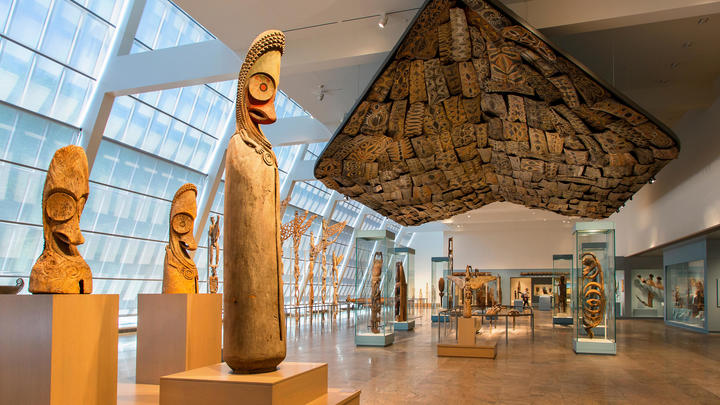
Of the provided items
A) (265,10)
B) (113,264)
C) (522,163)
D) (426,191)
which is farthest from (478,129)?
(113,264)

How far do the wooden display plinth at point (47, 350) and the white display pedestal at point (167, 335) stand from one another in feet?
5.98

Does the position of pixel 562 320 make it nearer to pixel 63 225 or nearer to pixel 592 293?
pixel 592 293

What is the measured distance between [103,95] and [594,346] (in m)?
12.2

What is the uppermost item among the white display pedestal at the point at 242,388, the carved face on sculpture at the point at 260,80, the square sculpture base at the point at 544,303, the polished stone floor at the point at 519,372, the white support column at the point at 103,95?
the white support column at the point at 103,95

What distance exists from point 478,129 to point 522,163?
123 cm

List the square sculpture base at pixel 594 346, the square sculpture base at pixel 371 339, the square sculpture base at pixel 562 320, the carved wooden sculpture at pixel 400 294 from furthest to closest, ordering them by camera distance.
→ the square sculpture base at pixel 562 320, the carved wooden sculpture at pixel 400 294, the square sculpture base at pixel 371 339, the square sculpture base at pixel 594 346

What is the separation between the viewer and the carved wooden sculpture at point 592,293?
37.3 ft

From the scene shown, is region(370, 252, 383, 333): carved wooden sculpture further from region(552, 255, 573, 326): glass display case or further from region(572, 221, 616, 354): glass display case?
region(552, 255, 573, 326): glass display case

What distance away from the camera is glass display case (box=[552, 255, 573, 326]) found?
1872cm

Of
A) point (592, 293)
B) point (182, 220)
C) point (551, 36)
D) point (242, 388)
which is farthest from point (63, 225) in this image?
point (592, 293)

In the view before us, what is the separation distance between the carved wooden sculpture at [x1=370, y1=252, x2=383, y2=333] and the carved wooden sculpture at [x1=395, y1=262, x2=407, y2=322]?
3279 millimetres

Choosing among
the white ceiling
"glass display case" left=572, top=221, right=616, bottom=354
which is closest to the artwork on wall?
the white ceiling

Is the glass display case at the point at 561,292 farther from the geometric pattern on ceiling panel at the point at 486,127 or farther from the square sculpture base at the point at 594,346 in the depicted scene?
the geometric pattern on ceiling panel at the point at 486,127

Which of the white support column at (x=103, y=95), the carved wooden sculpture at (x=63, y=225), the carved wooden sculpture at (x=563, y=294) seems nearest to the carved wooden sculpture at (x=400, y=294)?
the carved wooden sculpture at (x=563, y=294)
